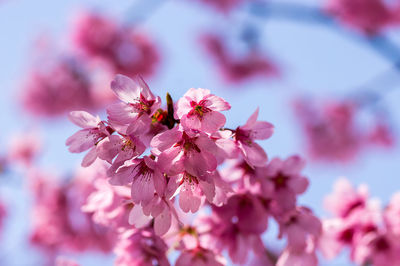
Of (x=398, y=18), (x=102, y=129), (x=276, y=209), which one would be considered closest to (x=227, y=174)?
(x=276, y=209)

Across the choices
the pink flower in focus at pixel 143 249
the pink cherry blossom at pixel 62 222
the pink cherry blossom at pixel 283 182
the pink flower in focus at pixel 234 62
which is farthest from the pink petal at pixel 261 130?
the pink flower in focus at pixel 234 62

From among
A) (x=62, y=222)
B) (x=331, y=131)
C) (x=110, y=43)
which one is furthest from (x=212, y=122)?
(x=331, y=131)

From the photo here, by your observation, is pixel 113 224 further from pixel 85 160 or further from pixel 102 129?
pixel 102 129

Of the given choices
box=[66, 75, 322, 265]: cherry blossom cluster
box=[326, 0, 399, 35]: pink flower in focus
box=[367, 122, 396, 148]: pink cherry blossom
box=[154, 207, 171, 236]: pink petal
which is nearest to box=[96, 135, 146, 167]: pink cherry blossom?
box=[66, 75, 322, 265]: cherry blossom cluster

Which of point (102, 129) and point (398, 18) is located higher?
point (398, 18)

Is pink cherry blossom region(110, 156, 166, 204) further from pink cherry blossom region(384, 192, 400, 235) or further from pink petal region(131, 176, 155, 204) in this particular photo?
pink cherry blossom region(384, 192, 400, 235)

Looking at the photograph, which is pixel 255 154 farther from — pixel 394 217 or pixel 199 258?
pixel 394 217
